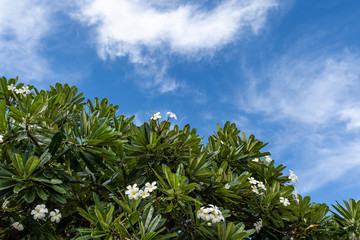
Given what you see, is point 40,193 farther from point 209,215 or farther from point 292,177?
point 292,177

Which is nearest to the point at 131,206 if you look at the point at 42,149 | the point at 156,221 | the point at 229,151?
the point at 156,221

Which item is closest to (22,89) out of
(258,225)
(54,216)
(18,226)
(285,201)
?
(18,226)

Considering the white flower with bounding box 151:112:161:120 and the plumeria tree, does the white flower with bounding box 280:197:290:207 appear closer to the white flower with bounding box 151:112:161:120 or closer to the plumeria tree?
the plumeria tree

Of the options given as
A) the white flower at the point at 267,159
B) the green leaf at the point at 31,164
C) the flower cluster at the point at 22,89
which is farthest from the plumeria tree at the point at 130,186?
the flower cluster at the point at 22,89

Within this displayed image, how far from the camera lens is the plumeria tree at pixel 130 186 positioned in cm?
281

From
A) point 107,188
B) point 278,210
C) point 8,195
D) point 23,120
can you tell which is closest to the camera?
point 8,195

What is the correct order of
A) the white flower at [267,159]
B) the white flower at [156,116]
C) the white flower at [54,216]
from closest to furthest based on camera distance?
the white flower at [54,216]
the white flower at [156,116]
the white flower at [267,159]

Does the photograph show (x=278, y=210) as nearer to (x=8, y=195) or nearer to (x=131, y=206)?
(x=131, y=206)

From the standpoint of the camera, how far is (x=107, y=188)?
3.15 metres

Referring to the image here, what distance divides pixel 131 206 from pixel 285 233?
2.01m

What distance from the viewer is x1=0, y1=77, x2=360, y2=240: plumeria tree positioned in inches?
110

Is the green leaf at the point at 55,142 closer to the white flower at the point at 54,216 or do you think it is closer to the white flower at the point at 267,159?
the white flower at the point at 54,216

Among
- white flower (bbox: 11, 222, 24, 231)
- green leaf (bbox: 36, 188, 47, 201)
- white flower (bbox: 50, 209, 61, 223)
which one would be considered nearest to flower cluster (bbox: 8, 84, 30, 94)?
white flower (bbox: 11, 222, 24, 231)

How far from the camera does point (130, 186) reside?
9.71 ft
